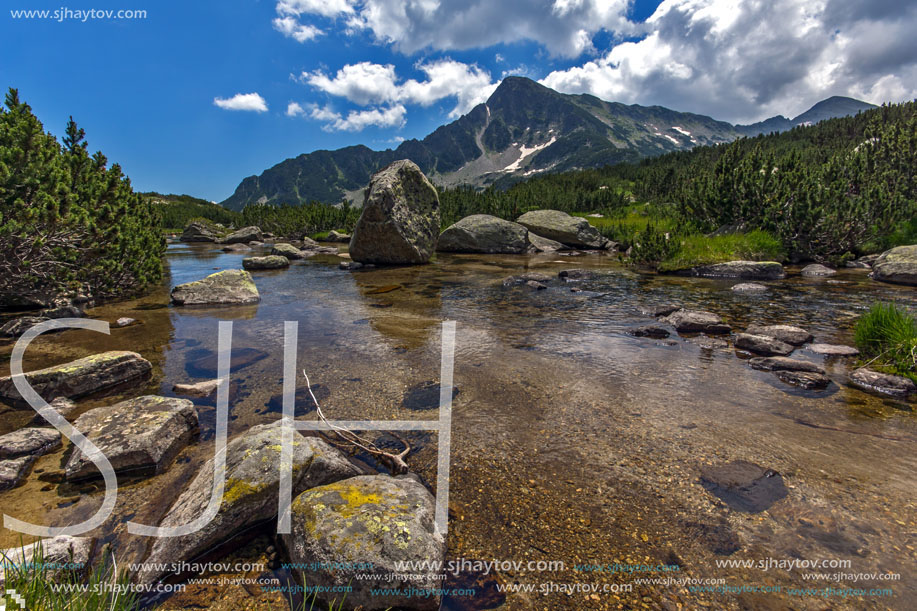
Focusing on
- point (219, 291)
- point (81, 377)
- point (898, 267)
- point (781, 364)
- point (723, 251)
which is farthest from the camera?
point (723, 251)

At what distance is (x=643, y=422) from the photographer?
5148mm

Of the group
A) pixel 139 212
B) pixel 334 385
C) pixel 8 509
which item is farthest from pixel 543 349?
pixel 139 212

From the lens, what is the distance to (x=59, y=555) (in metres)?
2.74

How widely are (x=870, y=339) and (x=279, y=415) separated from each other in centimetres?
1079

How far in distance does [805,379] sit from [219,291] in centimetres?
1629

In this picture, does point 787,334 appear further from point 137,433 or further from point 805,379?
point 137,433

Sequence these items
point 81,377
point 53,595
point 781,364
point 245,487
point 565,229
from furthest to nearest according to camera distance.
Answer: point 565,229
point 781,364
point 81,377
point 245,487
point 53,595

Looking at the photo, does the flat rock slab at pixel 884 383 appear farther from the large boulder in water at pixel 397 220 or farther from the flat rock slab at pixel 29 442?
the large boulder in water at pixel 397 220

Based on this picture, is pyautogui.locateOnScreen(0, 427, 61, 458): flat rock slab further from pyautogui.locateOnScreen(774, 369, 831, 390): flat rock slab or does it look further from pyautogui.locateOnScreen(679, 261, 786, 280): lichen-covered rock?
pyautogui.locateOnScreen(679, 261, 786, 280): lichen-covered rock

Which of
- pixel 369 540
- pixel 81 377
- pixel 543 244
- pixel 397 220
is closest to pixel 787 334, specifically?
pixel 369 540

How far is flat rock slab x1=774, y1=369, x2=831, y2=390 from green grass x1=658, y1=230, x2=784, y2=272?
13.9 meters

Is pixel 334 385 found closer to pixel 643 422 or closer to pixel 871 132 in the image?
pixel 643 422

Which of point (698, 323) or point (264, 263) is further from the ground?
point (264, 263)

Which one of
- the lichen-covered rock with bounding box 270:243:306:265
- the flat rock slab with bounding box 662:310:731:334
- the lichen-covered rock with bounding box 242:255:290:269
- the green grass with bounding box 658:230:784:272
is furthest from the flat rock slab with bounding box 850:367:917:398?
the lichen-covered rock with bounding box 270:243:306:265
